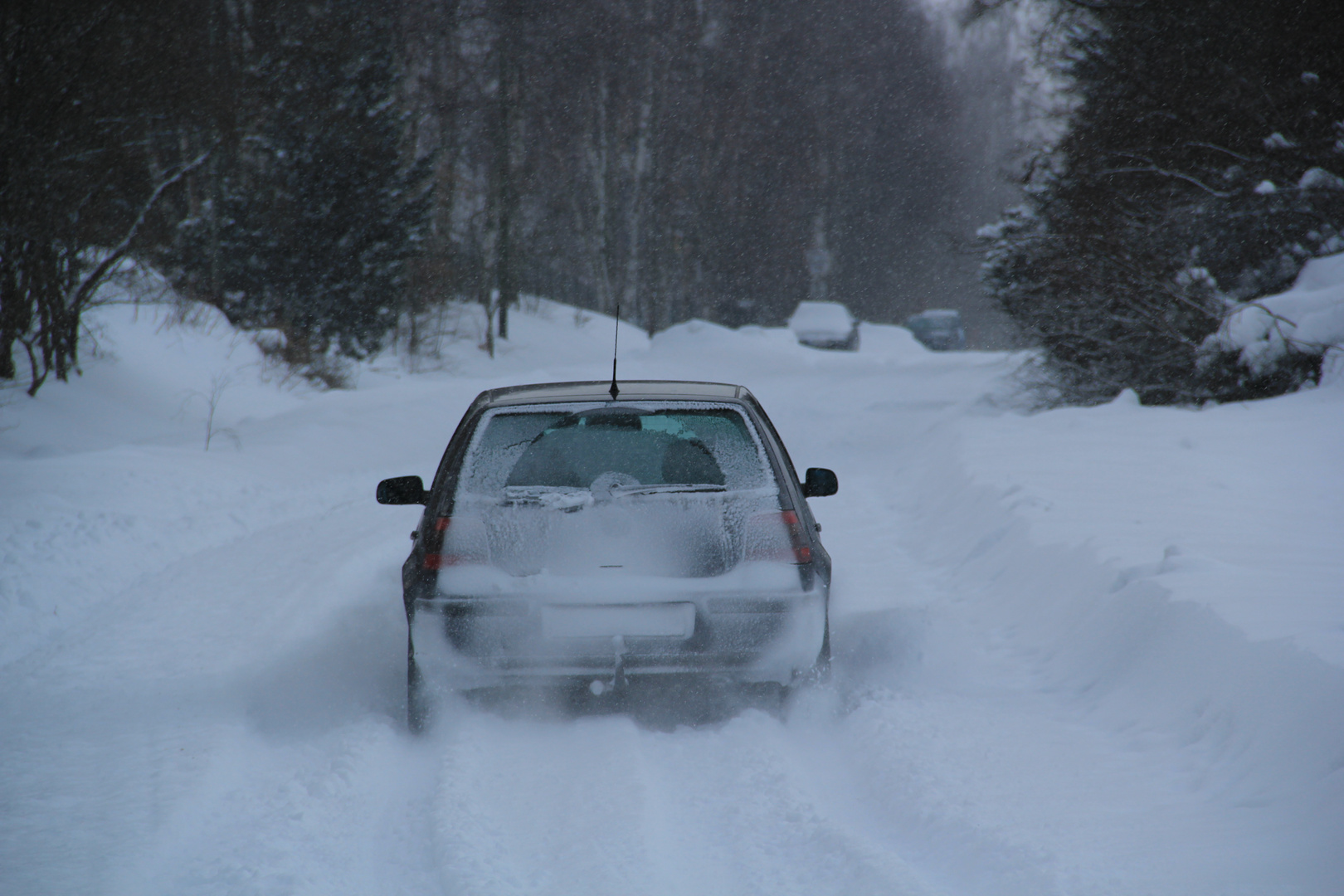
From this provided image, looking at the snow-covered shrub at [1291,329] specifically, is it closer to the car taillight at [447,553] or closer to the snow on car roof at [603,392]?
the snow on car roof at [603,392]

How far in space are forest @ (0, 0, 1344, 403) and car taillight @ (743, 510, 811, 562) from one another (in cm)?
878

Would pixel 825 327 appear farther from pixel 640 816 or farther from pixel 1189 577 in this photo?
pixel 640 816

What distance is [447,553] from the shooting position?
153 inches

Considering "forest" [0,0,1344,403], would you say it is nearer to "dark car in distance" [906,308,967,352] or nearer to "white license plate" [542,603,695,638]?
"dark car in distance" [906,308,967,352]

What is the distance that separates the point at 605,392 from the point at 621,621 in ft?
3.30

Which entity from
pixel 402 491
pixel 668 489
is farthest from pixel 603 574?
pixel 402 491

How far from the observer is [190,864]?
3.03m

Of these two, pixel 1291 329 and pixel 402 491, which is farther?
pixel 1291 329

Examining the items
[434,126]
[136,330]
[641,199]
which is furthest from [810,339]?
[136,330]

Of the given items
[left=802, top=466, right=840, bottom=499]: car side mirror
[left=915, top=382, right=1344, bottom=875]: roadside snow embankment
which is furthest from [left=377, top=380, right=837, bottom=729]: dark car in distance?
[left=915, top=382, right=1344, bottom=875]: roadside snow embankment

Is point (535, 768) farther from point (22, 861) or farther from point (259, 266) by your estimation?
point (259, 266)

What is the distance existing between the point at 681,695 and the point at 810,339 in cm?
2950

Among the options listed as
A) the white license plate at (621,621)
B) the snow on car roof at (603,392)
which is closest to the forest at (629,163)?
the snow on car roof at (603,392)

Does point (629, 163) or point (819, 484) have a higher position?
point (629, 163)
